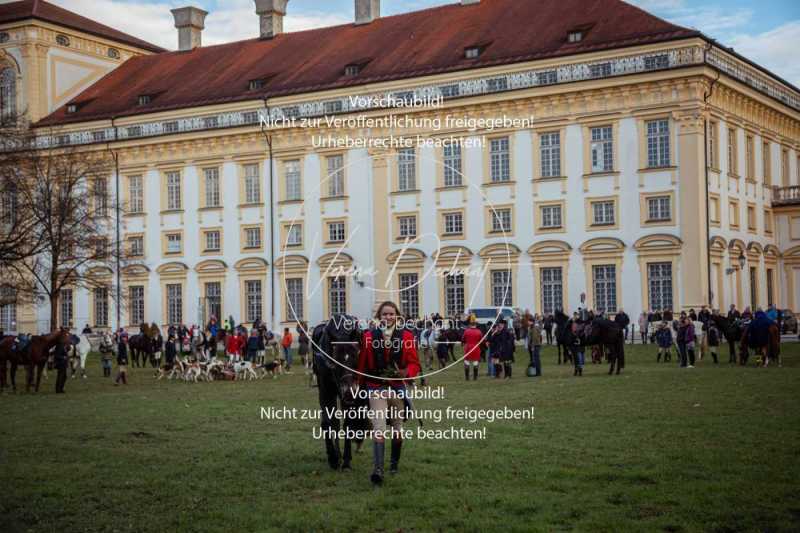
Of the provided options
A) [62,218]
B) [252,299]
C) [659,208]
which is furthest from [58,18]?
[659,208]

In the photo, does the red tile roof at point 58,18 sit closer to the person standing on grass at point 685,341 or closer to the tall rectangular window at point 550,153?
the tall rectangular window at point 550,153

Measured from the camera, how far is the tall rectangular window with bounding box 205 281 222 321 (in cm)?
6056

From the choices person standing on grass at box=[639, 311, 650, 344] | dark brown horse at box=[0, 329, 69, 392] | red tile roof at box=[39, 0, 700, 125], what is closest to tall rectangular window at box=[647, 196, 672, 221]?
person standing on grass at box=[639, 311, 650, 344]

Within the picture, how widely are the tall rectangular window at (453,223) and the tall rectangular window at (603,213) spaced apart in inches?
A: 247

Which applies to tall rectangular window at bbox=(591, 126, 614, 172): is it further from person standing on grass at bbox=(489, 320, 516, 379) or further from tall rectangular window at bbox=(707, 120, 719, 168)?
person standing on grass at bbox=(489, 320, 516, 379)

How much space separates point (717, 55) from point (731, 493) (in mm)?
41129

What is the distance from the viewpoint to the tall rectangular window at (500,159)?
173 ft

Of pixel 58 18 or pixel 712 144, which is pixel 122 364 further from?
pixel 58 18

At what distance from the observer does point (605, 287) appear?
50219 mm

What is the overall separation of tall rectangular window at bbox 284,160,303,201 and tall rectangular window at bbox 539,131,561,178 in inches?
510

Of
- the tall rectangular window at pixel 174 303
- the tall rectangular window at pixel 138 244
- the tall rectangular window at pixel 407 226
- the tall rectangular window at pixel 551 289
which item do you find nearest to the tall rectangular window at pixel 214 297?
the tall rectangular window at pixel 174 303

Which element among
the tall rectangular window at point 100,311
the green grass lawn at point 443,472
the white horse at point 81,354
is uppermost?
the tall rectangular window at point 100,311

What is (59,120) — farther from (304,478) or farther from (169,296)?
(304,478)

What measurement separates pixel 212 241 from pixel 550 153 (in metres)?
19.2
